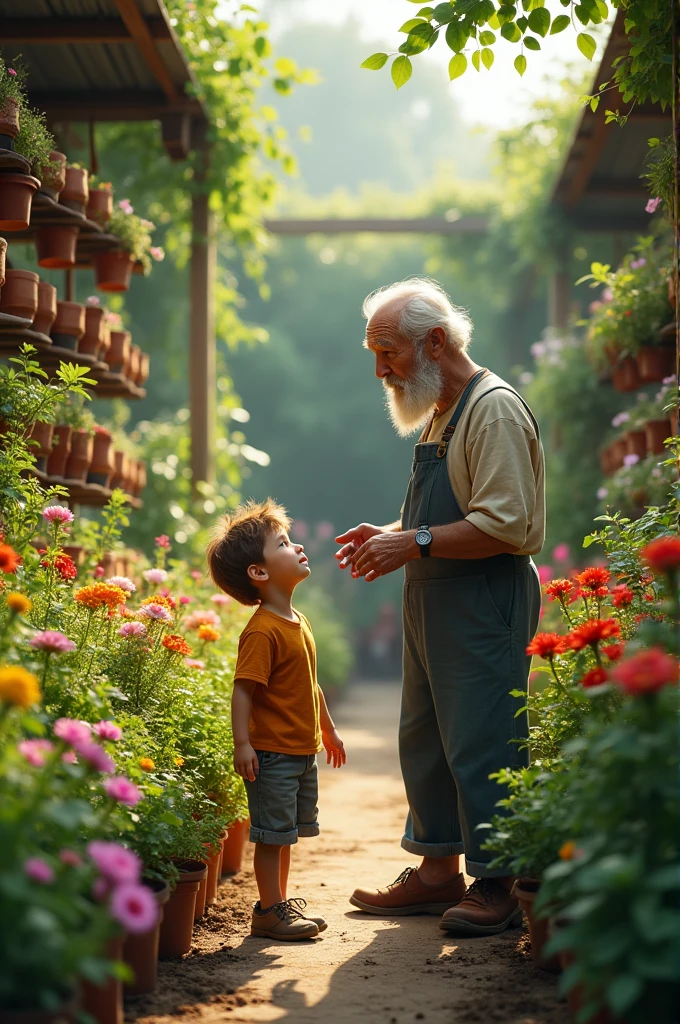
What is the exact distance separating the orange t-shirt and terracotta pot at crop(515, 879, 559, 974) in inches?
33.7

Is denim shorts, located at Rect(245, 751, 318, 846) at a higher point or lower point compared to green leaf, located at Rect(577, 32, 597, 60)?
lower

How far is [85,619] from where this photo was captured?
3.72m

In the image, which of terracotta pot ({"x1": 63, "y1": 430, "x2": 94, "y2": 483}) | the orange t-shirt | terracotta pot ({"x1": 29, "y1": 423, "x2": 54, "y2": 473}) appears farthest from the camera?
terracotta pot ({"x1": 63, "y1": 430, "x2": 94, "y2": 483})

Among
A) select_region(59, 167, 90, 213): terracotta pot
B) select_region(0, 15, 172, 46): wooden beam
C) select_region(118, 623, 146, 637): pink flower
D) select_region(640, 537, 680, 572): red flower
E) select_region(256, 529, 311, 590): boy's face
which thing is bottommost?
select_region(118, 623, 146, 637): pink flower

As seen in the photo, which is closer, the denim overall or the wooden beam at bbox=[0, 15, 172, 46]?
the denim overall

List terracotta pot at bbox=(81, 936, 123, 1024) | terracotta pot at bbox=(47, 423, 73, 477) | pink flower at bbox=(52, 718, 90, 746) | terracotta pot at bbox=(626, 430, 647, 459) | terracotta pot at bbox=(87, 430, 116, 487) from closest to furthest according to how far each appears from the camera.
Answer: pink flower at bbox=(52, 718, 90, 746)
terracotta pot at bbox=(81, 936, 123, 1024)
terracotta pot at bbox=(47, 423, 73, 477)
terracotta pot at bbox=(87, 430, 116, 487)
terracotta pot at bbox=(626, 430, 647, 459)

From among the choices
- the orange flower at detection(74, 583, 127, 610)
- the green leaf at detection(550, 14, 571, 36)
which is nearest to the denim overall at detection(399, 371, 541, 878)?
the orange flower at detection(74, 583, 127, 610)

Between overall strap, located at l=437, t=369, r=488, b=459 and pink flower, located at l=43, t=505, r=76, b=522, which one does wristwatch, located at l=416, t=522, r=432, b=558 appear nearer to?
overall strap, located at l=437, t=369, r=488, b=459

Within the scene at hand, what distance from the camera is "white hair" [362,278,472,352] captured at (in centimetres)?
355

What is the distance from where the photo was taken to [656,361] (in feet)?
18.2

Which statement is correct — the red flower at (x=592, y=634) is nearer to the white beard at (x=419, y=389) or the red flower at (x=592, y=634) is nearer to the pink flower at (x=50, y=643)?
the pink flower at (x=50, y=643)

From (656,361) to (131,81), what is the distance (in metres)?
3.10

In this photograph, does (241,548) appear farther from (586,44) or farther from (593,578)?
(586,44)

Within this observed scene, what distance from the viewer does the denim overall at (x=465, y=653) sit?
3.30m
